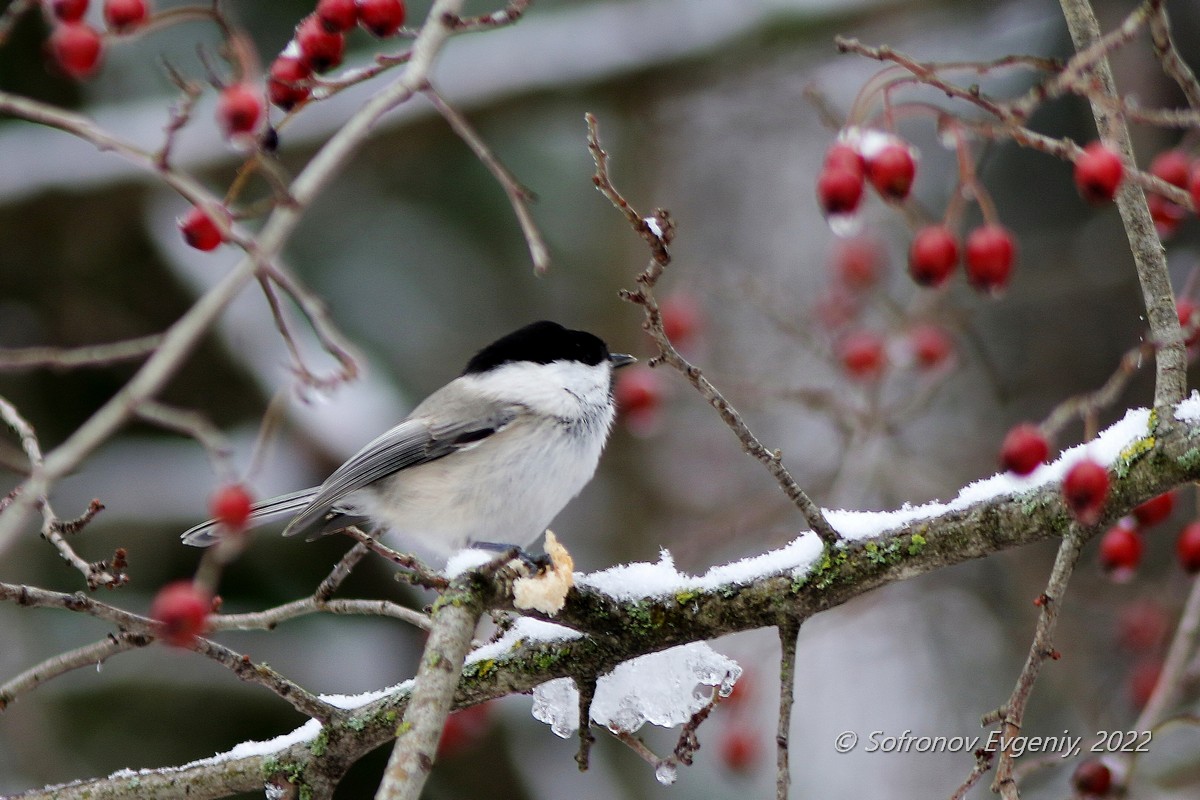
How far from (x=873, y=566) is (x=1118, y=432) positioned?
0.35m

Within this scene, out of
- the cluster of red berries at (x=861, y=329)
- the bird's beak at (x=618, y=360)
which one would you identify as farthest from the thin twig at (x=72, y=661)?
the cluster of red berries at (x=861, y=329)

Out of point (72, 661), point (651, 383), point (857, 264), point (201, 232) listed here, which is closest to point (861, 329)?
point (857, 264)

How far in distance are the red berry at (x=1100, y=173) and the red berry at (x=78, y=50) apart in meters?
1.18

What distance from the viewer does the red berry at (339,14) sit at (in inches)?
59.5

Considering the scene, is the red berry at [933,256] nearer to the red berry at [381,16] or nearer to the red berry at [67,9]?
the red berry at [381,16]

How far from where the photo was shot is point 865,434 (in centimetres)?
261

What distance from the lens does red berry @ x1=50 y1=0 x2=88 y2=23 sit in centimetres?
146

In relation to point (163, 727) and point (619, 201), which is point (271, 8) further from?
point (619, 201)

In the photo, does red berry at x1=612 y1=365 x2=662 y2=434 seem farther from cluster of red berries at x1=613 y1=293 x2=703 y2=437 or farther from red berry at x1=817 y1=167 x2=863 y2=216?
red berry at x1=817 y1=167 x2=863 y2=216

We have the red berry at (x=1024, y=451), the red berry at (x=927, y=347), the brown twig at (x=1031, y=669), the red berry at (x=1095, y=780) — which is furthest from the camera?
the red berry at (x=927, y=347)

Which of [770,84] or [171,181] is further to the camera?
[770,84]

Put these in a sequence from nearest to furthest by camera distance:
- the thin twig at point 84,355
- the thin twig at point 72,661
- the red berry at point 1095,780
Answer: the thin twig at point 84,355
the thin twig at point 72,661
the red berry at point 1095,780

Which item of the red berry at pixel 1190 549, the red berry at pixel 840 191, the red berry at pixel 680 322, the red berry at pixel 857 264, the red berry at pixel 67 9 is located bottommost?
the red berry at pixel 840 191

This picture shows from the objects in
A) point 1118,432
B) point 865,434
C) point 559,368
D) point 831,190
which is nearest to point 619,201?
point 831,190
